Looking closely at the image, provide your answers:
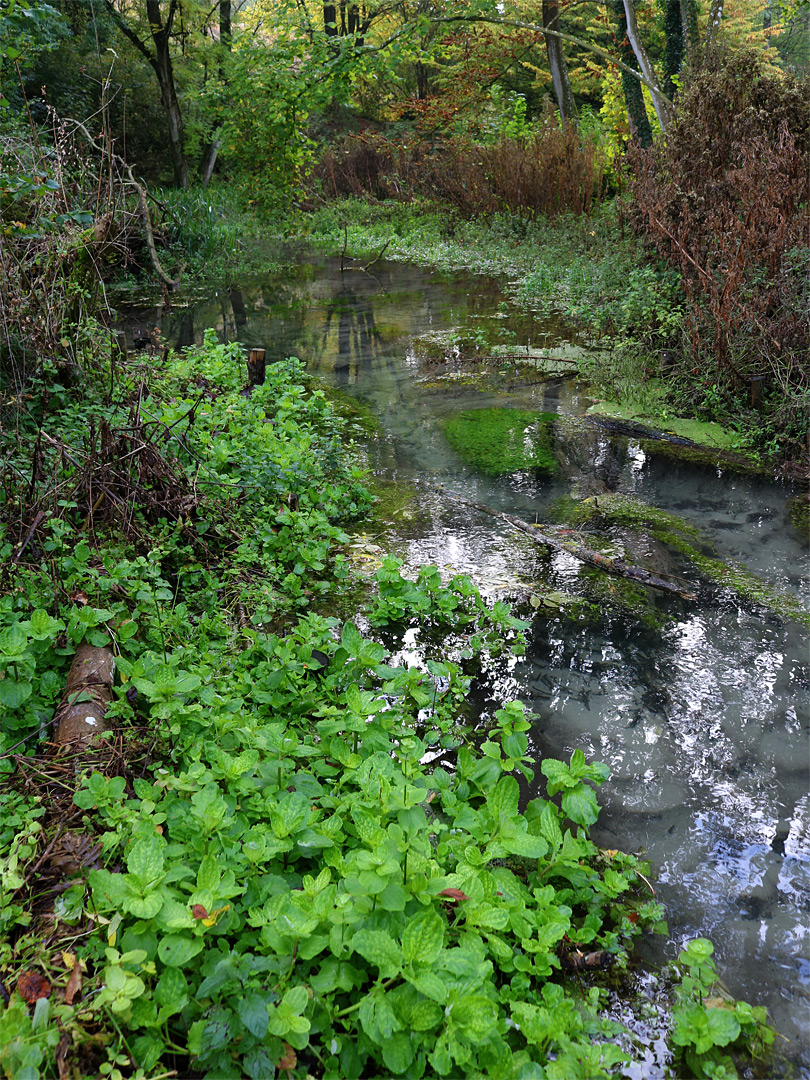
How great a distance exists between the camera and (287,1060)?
150 cm

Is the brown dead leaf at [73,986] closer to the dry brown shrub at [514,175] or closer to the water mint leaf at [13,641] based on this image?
the water mint leaf at [13,641]

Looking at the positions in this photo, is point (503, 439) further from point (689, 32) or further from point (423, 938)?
point (689, 32)

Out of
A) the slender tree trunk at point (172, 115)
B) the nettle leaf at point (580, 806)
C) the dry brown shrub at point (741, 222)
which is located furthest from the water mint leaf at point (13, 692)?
the slender tree trunk at point (172, 115)

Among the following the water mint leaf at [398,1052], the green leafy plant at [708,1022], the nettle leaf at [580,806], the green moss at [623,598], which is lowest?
the green leafy plant at [708,1022]

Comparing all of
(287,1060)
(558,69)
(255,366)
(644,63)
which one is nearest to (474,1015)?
(287,1060)

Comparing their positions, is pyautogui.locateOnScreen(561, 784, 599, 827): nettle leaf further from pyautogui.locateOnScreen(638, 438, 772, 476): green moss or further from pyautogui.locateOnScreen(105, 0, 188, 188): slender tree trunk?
pyautogui.locateOnScreen(105, 0, 188, 188): slender tree trunk

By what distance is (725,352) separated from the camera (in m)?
5.35

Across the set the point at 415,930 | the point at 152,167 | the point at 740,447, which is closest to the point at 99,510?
the point at 415,930

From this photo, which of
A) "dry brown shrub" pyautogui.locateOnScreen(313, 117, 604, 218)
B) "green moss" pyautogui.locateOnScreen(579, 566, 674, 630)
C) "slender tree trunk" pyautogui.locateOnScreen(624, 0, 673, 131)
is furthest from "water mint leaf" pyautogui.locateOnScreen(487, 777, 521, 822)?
"dry brown shrub" pyautogui.locateOnScreen(313, 117, 604, 218)

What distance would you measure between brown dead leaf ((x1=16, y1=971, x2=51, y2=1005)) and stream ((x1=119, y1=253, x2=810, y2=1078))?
1.38 metres

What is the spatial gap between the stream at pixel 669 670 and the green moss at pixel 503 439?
0.11 metres

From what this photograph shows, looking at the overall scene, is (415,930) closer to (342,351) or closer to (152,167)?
(342,351)

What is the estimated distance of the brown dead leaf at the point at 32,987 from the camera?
1554mm

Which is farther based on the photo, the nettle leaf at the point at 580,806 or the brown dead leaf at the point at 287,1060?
the nettle leaf at the point at 580,806
